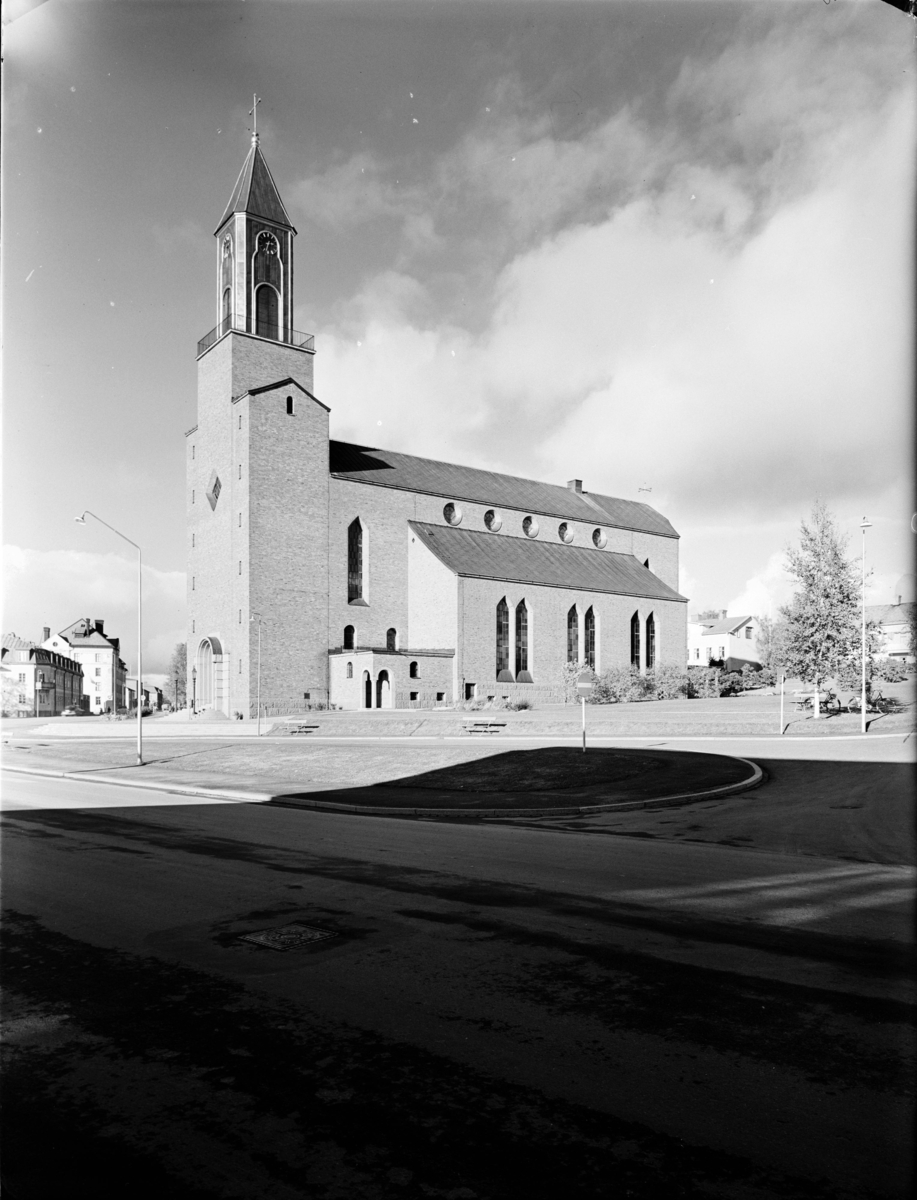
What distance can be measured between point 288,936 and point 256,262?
5743 cm

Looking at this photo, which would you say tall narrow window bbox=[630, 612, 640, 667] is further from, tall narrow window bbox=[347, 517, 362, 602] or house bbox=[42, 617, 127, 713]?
house bbox=[42, 617, 127, 713]

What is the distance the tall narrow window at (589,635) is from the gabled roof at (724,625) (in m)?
52.2

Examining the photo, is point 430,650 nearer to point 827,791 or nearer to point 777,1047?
point 827,791

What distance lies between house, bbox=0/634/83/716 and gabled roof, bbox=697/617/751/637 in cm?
8757

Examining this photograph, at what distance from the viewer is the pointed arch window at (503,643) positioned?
61.3m

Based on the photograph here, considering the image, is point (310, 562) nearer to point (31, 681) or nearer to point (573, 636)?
point (573, 636)

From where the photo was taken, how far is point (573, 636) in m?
67.7

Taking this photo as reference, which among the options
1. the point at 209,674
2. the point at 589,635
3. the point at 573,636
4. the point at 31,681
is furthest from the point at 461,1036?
the point at 31,681

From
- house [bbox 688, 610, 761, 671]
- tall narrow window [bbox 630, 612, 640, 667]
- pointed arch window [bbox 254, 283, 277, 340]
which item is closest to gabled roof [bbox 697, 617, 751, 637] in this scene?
house [bbox 688, 610, 761, 671]

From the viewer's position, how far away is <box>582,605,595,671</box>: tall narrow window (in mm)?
68500

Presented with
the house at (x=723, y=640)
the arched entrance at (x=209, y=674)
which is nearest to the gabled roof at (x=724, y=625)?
the house at (x=723, y=640)

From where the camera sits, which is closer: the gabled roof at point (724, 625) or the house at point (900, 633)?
the house at point (900, 633)

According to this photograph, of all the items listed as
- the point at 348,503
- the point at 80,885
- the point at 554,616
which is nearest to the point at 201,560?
the point at 348,503

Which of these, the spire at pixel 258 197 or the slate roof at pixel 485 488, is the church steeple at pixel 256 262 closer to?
the spire at pixel 258 197
